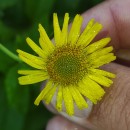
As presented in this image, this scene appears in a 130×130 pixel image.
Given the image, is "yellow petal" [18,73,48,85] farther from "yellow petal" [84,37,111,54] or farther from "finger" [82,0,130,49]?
"finger" [82,0,130,49]

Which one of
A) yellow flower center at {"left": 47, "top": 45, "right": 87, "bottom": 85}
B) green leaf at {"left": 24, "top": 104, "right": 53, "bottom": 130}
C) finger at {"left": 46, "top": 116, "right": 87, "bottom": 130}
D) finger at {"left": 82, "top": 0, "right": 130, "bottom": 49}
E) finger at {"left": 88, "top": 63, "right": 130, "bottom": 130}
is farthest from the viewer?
green leaf at {"left": 24, "top": 104, "right": 53, "bottom": 130}

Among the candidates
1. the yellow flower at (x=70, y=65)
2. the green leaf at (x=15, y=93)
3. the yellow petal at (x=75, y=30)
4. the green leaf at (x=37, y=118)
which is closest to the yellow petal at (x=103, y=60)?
the yellow flower at (x=70, y=65)

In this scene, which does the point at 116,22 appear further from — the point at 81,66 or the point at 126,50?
the point at 81,66

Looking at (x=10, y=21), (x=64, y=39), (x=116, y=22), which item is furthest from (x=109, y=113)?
(x=10, y=21)

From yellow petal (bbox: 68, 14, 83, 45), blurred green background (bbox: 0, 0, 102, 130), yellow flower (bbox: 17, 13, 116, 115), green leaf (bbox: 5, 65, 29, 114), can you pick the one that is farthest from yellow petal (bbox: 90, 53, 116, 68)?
green leaf (bbox: 5, 65, 29, 114)

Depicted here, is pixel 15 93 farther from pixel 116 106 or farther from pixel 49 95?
pixel 116 106
